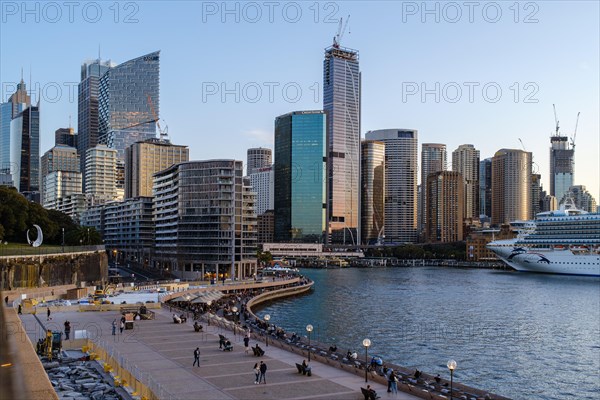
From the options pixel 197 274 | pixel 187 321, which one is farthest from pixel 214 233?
pixel 187 321

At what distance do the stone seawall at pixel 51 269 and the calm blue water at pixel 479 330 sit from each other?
2638 cm

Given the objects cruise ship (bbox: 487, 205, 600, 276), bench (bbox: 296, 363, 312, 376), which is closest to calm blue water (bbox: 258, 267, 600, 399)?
bench (bbox: 296, 363, 312, 376)

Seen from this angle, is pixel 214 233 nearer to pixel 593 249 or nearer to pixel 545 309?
pixel 545 309

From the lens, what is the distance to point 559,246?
482 ft

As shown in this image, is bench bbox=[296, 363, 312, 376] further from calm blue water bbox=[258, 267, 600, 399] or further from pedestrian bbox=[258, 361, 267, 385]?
calm blue water bbox=[258, 267, 600, 399]

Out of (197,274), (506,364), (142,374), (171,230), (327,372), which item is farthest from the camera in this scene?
(171,230)

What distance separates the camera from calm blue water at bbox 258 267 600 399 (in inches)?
1654

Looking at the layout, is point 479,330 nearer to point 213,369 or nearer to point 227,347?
point 227,347

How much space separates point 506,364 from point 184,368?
88.5 feet

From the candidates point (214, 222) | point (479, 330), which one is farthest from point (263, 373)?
point (214, 222)

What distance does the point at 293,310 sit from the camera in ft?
259

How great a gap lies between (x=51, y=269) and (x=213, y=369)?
53155 millimetres

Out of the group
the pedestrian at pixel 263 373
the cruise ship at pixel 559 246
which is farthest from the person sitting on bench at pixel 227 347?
the cruise ship at pixel 559 246

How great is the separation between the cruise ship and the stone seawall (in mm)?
103741
